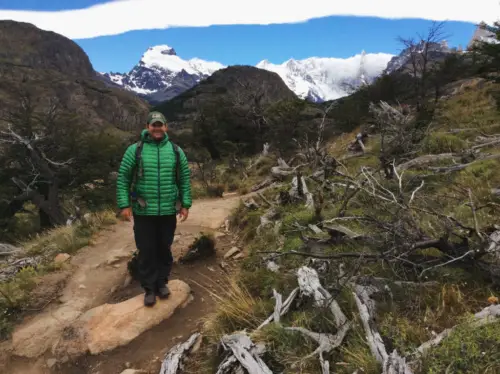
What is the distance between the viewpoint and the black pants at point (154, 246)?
4.79 meters

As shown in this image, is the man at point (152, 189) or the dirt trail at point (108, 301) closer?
the dirt trail at point (108, 301)

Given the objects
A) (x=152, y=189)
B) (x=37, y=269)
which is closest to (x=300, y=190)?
(x=152, y=189)

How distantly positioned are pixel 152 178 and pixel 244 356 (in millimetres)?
2410

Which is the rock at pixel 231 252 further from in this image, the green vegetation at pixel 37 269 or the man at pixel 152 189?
the green vegetation at pixel 37 269

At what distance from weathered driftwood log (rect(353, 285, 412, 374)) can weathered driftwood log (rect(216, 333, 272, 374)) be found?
30.4 inches

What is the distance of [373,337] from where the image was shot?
8.79ft

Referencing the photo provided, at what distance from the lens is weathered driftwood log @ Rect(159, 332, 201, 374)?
3588mm

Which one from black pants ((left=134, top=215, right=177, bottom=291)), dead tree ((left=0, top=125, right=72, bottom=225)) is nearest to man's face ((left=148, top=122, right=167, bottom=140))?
black pants ((left=134, top=215, right=177, bottom=291))

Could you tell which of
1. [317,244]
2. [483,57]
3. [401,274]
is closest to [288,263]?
[317,244]

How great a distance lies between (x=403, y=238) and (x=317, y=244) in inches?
56.3

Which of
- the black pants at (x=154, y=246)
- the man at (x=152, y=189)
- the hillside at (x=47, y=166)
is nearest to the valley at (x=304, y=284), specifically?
the black pants at (x=154, y=246)

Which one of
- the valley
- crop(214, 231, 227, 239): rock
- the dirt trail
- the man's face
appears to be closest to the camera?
the valley

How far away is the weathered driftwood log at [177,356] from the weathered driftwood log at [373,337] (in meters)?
1.79

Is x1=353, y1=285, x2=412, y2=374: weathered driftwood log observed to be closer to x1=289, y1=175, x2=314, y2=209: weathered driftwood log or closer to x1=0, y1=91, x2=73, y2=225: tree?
x1=289, y1=175, x2=314, y2=209: weathered driftwood log
